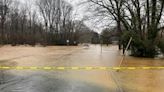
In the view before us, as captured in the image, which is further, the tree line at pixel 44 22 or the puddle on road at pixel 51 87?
the tree line at pixel 44 22

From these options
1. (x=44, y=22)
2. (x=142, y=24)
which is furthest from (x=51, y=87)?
(x=44, y=22)

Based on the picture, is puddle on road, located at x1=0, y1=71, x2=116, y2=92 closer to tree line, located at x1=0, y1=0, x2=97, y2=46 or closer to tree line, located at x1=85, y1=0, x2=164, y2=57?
tree line, located at x1=85, y1=0, x2=164, y2=57

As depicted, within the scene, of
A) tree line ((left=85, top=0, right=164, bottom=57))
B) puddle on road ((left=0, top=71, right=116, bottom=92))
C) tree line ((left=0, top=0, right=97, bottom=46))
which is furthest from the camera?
tree line ((left=0, top=0, right=97, bottom=46))

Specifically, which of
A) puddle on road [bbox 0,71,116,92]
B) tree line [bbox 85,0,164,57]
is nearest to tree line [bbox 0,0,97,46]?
tree line [bbox 85,0,164,57]

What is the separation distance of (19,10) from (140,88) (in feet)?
273

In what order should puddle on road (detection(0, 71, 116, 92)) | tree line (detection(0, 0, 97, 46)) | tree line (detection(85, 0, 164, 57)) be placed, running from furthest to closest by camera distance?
tree line (detection(0, 0, 97, 46)) → tree line (detection(85, 0, 164, 57)) → puddle on road (detection(0, 71, 116, 92))

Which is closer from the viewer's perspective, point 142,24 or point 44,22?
point 142,24

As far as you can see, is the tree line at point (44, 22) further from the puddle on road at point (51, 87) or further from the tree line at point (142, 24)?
the puddle on road at point (51, 87)

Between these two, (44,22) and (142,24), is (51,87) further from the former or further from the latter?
(44,22)

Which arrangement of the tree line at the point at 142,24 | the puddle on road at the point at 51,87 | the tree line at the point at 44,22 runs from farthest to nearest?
the tree line at the point at 44,22
the tree line at the point at 142,24
the puddle on road at the point at 51,87

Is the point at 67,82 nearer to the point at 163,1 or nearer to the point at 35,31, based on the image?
the point at 163,1

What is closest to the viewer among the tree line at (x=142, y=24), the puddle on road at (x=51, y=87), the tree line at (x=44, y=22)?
the puddle on road at (x=51, y=87)

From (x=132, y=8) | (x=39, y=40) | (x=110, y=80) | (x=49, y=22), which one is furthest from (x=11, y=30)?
(x=110, y=80)

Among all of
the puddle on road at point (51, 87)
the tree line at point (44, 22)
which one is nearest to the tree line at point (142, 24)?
the puddle on road at point (51, 87)
